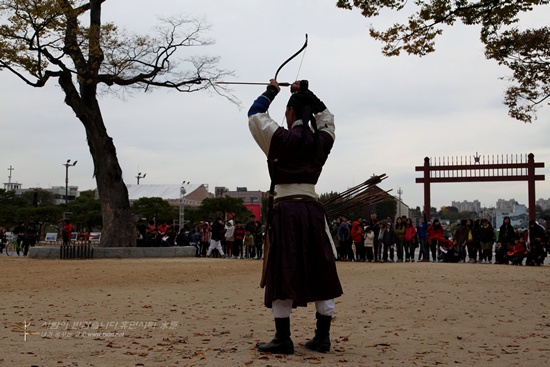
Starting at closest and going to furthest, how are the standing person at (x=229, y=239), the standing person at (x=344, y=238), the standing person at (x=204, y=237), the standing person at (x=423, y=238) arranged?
1. the standing person at (x=423, y=238)
2. the standing person at (x=344, y=238)
3. the standing person at (x=229, y=239)
4. the standing person at (x=204, y=237)

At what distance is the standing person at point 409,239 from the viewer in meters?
17.9

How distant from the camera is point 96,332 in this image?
482 cm

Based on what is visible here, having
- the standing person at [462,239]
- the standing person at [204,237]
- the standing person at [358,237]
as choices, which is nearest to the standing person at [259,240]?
the standing person at [204,237]

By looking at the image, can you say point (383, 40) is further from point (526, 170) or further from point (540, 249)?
point (526, 170)

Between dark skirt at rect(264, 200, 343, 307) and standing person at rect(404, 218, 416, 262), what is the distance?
13877mm

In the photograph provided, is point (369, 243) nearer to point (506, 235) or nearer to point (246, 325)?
point (506, 235)

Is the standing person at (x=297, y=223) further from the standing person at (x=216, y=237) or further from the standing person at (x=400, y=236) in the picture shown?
the standing person at (x=216, y=237)

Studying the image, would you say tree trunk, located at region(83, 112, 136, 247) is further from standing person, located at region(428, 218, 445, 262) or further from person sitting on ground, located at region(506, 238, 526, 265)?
person sitting on ground, located at region(506, 238, 526, 265)

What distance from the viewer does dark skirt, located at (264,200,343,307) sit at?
4.26 m

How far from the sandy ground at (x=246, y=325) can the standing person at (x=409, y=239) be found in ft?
27.1

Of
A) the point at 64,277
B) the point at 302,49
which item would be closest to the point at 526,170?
the point at 64,277

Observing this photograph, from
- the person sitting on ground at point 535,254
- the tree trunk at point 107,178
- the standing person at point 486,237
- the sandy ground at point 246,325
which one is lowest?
the sandy ground at point 246,325

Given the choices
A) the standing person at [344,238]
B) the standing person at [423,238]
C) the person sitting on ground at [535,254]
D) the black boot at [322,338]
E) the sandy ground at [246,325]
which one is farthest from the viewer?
the standing person at [344,238]

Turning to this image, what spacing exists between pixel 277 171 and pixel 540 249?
42.4 feet
